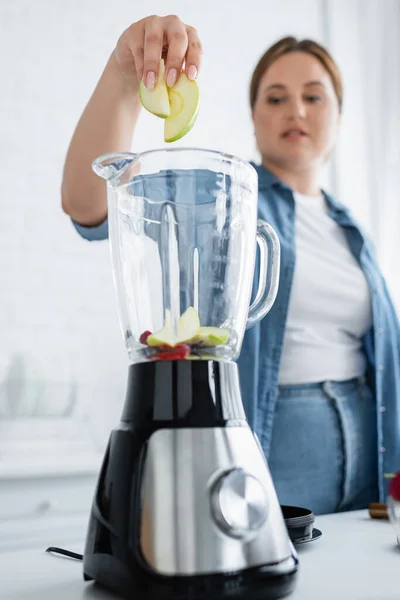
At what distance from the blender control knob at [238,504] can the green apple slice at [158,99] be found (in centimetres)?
32

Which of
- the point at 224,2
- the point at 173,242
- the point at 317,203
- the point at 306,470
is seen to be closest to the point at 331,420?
the point at 306,470

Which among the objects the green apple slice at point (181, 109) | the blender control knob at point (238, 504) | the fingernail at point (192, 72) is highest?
the fingernail at point (192, 72)

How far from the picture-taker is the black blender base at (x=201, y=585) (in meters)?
0.40

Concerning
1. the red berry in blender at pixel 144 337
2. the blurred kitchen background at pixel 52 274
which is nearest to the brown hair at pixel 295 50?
the blurred kitchen background at pixel 52 274

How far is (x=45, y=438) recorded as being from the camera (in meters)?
1.62

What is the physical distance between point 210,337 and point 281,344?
25.0 inches

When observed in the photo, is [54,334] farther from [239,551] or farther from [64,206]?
[239,551]

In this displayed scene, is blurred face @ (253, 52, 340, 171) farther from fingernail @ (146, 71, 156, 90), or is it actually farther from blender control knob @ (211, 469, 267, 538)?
blender control knob @ (211, 469, 267, 538)

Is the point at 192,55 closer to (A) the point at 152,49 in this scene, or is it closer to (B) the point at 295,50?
(A) the point at 152,49

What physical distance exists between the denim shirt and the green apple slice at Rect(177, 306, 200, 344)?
59 cm

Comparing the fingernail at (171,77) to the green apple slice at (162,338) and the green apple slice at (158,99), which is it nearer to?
the green apple slice at (158,99)

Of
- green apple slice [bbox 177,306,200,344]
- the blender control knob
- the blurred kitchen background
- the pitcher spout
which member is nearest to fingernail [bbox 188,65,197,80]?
the pitcher spout

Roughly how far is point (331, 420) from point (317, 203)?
498mm

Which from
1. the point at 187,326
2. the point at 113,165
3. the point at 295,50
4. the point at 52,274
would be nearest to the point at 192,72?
the point at 113,165
